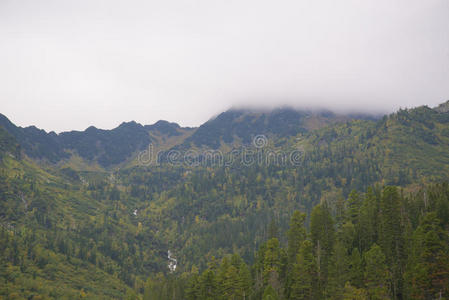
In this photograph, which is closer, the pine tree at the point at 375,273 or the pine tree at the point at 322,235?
the pine tree at the point at 375,273

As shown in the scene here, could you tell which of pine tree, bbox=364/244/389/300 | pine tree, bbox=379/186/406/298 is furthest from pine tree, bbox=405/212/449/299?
pine tree, bbox=379/186/406/298

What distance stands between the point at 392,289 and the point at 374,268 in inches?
467

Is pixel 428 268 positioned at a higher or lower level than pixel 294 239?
higher

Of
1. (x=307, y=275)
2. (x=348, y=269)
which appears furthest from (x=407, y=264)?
(x=307, y=275)

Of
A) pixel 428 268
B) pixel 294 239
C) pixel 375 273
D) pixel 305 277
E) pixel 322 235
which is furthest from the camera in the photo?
pixel 294 239

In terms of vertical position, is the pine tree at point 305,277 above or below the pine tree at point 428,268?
below

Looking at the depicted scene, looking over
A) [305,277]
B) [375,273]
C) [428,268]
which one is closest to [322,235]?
[305,277]

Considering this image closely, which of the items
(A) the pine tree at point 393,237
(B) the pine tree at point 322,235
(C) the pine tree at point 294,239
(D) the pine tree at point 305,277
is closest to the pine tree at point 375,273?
(A) the pine tree at point 393,237

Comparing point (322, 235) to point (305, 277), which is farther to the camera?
point (322, 235)

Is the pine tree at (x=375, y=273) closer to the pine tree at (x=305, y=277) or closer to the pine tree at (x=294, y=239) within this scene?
the pine tree at (x=305, y=277)

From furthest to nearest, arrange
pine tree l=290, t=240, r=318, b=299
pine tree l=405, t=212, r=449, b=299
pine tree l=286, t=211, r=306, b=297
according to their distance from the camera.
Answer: pine tree l=286, t=211, r=306, b=297 → pine tree l=290, t=240, r=318, b=299 → pine tree l=405, t=212, r=449, b=299

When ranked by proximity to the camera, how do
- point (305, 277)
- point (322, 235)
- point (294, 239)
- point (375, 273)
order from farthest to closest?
point (294, 239) < point (322, 235) < point (305, 277) < point (375, 273)

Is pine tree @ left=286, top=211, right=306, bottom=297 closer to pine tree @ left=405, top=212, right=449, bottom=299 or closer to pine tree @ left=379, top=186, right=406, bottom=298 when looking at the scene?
pine tree @ left=379, top=186, right=406, bottom=298

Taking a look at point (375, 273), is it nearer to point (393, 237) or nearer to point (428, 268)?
point (428, 268)
